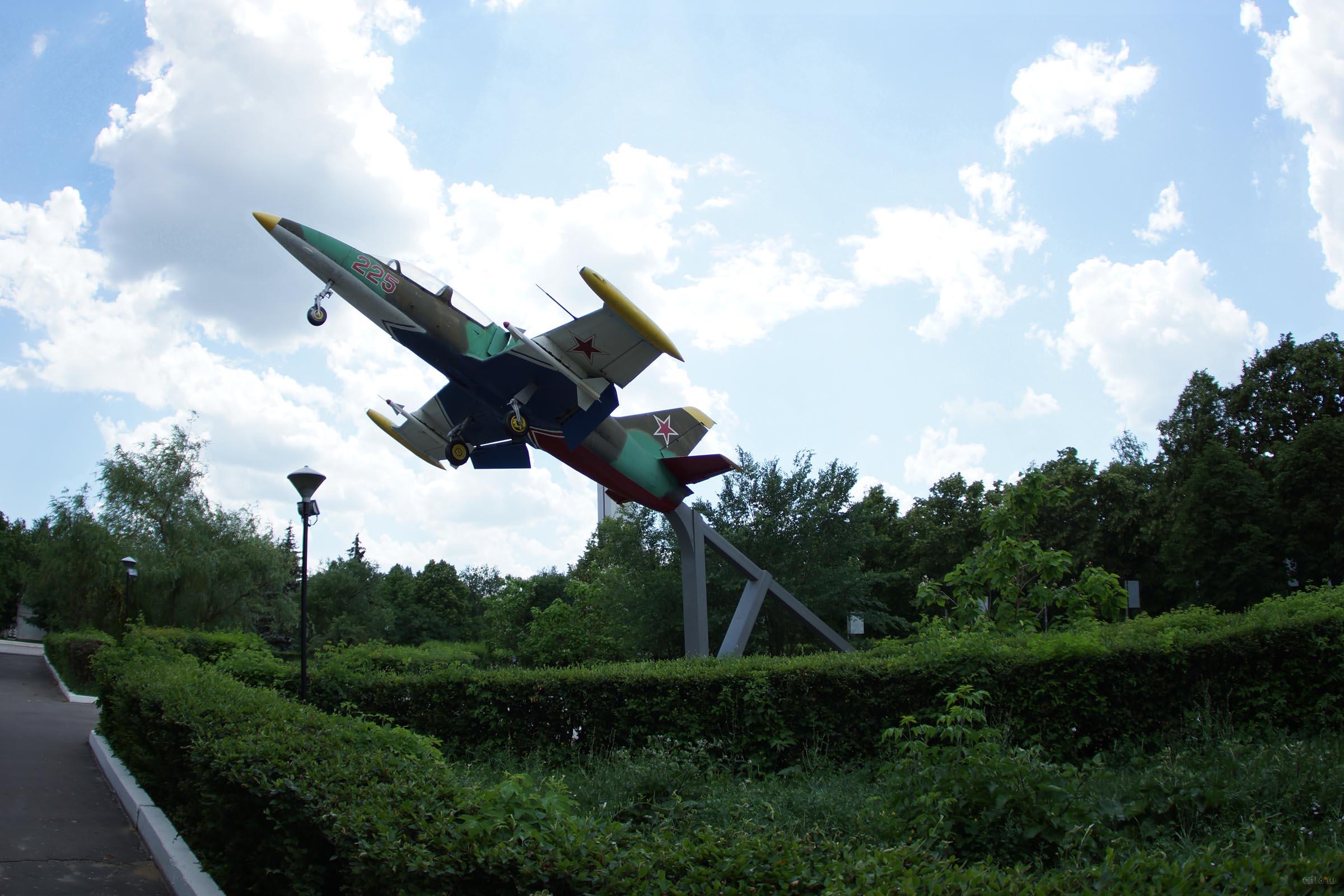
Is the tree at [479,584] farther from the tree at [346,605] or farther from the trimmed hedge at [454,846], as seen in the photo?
the trimmed hedge at [454,846]

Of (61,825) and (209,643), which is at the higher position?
(209,643)

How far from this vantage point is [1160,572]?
36.9 metres

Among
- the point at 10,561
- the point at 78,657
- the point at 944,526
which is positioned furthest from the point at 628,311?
the point at 10,561

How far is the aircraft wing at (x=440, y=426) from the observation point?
14977mm

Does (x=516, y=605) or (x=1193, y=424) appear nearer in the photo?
(x=1193, y=424)

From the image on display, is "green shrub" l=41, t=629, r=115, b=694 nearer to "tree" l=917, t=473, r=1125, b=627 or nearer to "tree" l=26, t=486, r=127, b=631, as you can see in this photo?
"tree" l=26, t=486, r=127, b=631

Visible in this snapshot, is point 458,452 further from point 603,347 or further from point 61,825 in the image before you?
point 61,825

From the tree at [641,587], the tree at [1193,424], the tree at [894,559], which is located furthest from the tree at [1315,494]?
the tree at [641,587]

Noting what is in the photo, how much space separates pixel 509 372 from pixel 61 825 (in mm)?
8107

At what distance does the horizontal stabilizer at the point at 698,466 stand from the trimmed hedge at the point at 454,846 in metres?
10.3

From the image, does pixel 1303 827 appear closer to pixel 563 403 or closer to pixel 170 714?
pixel 170 714

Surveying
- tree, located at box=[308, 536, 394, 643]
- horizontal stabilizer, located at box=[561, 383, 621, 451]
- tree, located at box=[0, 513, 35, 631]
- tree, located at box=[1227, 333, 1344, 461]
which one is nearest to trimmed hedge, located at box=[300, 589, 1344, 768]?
horizontal stabilizer, located at box=[561, 383, 621, 451]

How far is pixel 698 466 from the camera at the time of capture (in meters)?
16.1

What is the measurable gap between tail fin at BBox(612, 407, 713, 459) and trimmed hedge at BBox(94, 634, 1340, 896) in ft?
Answer: 34.4
